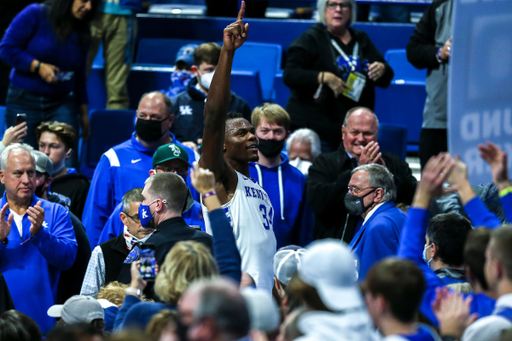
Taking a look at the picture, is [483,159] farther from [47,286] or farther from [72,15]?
[72,15]

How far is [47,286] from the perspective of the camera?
4.55m

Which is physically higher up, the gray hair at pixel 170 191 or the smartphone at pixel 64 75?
the smartphone at pixel 64 75

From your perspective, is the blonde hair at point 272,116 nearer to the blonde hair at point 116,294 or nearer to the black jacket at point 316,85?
the black jacket at point 316,85

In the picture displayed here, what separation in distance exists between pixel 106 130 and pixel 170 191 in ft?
11.8

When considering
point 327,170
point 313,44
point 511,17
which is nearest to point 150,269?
point 511,17

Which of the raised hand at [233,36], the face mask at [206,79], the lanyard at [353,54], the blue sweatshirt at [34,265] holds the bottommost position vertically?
the blue sweatshirt at [34,265]

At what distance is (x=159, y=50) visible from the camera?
9.47 meters

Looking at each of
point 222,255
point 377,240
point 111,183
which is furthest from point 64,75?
point 222,255

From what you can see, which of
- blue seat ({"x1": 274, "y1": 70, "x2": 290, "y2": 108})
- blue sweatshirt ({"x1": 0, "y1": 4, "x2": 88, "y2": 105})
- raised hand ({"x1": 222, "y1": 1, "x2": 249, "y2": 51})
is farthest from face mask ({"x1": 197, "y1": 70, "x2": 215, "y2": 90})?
blue seat ({"x1": 274, "y1": 70, "x2": 290, "y2": 108})

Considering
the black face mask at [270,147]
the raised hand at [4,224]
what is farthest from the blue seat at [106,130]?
the raised hand at [4,224]

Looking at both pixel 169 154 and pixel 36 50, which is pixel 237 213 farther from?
pixel 36 50

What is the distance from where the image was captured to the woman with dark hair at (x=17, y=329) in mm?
2992

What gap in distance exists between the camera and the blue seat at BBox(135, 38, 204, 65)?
30.9 feet

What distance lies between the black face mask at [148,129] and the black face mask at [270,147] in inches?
32.1
